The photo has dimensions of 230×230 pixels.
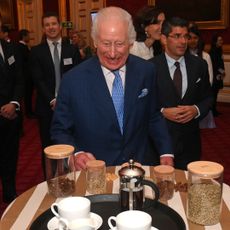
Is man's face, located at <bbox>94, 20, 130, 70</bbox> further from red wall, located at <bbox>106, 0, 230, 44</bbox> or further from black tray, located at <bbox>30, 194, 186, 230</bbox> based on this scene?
red wall, located at <bbox>106, 0, 230, 44</bbox>

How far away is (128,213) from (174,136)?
1.91m

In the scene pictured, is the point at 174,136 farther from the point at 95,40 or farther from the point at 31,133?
the point at 31,133

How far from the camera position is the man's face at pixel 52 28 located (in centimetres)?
436

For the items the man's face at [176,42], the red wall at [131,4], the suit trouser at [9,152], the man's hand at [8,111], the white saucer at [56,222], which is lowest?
the suit trouser at [9,152]

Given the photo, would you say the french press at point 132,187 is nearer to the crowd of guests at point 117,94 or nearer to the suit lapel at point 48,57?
the crowd of guests at point 117,94

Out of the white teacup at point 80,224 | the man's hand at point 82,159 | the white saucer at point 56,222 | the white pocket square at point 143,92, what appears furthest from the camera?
the white pocket square at point 143,92

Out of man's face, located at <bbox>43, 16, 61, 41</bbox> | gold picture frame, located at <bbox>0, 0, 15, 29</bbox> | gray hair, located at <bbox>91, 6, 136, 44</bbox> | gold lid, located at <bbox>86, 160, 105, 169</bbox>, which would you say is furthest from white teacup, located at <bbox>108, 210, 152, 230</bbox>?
gold picture frame, located at <bbox>0, 0, 15, 29</bbox>

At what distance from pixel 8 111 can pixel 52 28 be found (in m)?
1.20

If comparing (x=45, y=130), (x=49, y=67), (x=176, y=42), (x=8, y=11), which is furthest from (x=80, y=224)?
(x=8, y=11)

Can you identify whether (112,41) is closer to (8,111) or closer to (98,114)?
(98,114)

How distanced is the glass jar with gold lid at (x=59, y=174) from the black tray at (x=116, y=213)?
19 centimetres

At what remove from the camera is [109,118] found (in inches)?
90.0

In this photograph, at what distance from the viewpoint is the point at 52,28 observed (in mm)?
4379

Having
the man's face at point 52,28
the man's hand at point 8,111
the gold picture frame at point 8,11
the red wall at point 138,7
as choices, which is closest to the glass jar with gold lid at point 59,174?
the man's hand at point 8,111
